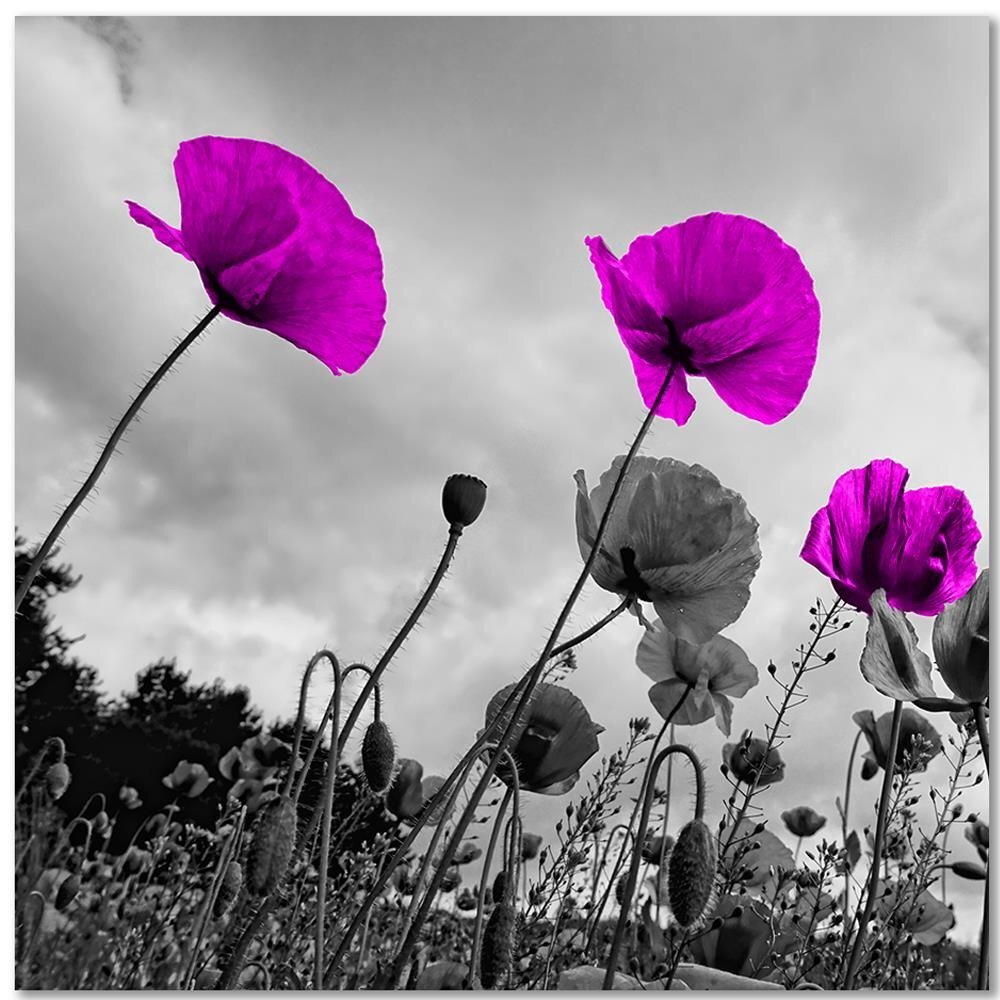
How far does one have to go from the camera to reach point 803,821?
2.48m

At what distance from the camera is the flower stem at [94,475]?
2.19 ft

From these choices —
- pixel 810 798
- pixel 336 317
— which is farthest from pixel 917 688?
pixel 336 317

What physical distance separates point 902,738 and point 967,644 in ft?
3.78

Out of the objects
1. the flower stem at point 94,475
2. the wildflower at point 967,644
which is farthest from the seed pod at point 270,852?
the wildflower at point 967,644

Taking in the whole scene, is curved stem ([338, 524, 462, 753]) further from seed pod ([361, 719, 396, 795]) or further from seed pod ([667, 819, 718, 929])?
seed pod ([667, 819, 718, 929])

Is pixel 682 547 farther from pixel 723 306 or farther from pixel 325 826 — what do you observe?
pixel 325 826

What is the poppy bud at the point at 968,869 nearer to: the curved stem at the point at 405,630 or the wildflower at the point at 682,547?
the wildflower at the point at 682,547

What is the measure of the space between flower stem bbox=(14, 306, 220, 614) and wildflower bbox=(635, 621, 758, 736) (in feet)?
3.37

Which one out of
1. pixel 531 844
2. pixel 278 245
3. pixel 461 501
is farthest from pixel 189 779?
pixel 278 245

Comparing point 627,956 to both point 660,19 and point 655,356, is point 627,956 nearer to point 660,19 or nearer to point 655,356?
point 655,356

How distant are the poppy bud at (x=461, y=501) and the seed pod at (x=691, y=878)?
371mm

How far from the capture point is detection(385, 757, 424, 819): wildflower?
138 cm

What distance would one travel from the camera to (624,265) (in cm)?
99

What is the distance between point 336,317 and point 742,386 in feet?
1.44
